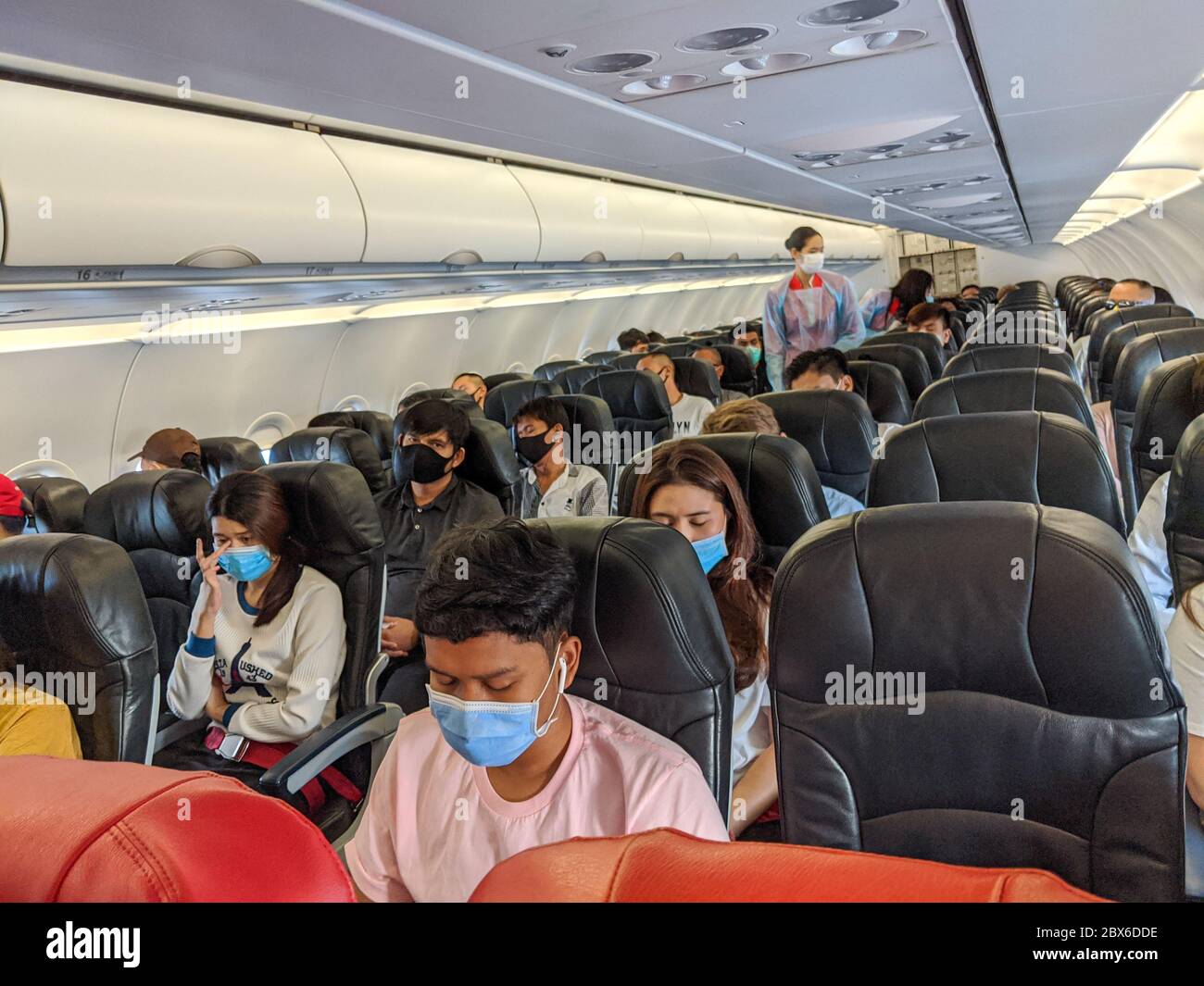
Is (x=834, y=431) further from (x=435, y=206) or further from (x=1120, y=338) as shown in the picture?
(x=435, y=206)

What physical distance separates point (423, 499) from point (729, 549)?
197 cm

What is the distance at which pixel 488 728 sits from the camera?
6.00ft

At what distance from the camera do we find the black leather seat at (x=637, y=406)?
7.18 meters

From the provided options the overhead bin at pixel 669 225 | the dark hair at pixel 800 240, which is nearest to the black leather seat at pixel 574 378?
the overhead bin at pixel 669 225

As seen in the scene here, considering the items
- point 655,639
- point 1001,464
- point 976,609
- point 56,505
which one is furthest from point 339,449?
point 976,609

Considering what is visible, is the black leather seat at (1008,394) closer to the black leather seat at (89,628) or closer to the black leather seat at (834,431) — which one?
the black leather seat at (834,431)

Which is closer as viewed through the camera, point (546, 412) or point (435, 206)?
point (546, 412)

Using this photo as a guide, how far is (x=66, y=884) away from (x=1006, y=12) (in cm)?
313

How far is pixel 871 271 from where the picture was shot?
92.7 ft

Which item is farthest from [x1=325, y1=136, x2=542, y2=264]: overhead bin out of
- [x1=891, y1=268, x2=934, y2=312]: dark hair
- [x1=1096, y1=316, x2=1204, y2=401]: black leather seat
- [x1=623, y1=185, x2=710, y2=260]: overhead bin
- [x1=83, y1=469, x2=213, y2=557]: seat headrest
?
[x1=891, y1=268, x2=934, y2=312]: dark hair

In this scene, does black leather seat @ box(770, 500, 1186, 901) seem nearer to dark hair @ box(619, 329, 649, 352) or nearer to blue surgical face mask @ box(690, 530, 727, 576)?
blue surgical face mask @ box(690, 530, 727, 576)

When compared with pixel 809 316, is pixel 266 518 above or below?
below

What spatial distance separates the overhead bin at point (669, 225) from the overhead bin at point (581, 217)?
0.62 ft

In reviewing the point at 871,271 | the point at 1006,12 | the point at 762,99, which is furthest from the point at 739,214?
the point at 871,271
